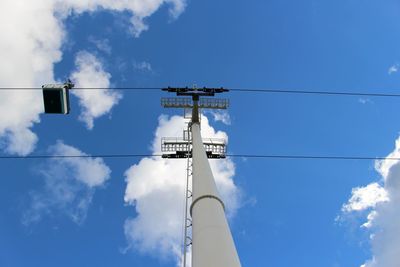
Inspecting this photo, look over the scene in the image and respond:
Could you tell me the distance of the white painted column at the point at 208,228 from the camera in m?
10.5

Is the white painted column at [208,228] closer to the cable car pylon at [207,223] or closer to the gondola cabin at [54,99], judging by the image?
the cable car pylon at [207,223]

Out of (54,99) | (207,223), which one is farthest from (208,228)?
(54,99)

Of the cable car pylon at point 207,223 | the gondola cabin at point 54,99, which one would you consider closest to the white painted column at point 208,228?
the cable car pylon at point 207,223

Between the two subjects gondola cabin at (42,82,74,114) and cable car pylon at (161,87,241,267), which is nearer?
cable car pylon at (161,87,241,267)

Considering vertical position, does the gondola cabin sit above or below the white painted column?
above

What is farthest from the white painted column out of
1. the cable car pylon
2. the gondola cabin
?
the gondola cabin

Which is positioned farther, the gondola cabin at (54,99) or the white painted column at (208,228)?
the gondola cabin at (54,99)

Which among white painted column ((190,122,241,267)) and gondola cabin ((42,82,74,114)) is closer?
white painted column ((190,122,241,267))

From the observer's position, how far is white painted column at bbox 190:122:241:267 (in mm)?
10459

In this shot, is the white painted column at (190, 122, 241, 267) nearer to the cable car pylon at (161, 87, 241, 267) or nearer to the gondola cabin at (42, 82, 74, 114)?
the cable car pylon at (161, 87, 241, 267)

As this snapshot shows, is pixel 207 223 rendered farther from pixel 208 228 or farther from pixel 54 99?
pixel 54 99

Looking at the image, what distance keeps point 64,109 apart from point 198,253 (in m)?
8.36

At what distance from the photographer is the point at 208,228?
11625 millimetres

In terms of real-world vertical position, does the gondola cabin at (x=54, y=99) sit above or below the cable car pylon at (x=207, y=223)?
above
